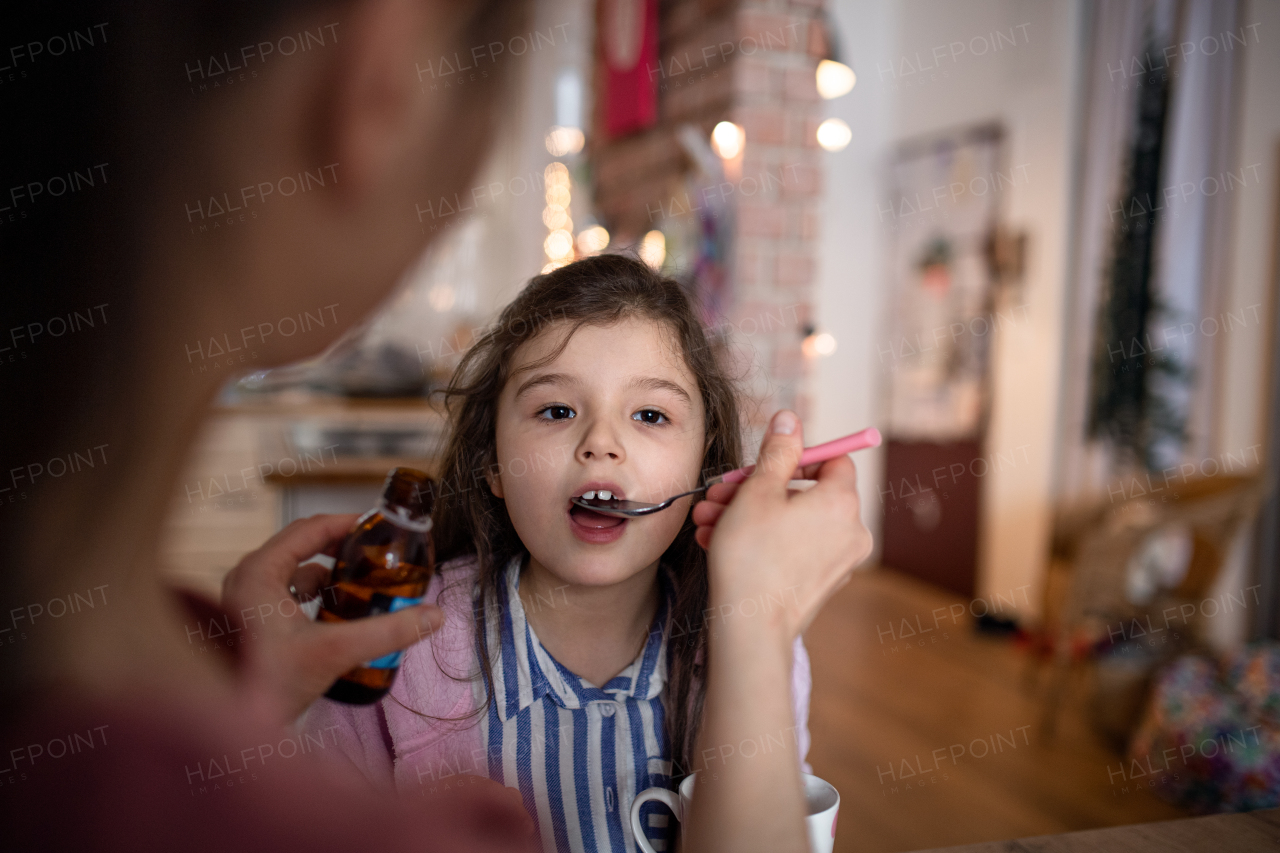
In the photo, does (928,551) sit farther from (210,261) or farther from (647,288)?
A: (210,261)

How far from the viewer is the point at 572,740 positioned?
0.83 meters

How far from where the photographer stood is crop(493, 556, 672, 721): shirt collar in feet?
2.74

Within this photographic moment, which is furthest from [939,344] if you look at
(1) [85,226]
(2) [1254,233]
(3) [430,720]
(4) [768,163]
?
(1) [85,226]

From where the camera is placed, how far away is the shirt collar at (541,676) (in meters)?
0.83

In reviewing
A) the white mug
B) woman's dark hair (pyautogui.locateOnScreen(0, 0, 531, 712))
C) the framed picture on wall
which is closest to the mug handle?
the white mug

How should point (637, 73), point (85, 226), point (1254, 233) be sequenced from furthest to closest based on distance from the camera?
point (1254, 233), point (637, 73), point (85, 226)

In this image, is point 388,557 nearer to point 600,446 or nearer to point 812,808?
point 600,446

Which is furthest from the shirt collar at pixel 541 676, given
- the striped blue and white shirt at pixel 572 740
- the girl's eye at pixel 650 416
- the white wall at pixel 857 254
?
the white wall at pixel 857 254

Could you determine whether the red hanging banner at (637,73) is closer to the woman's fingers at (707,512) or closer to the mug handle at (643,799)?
the woman's fingers at (707,512)

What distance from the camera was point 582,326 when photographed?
88cm

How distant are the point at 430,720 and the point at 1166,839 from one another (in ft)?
2.17

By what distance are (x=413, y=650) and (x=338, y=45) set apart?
71 centimetres

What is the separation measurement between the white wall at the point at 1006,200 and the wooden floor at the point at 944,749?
80 centimetres

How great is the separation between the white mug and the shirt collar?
9.3 inches
